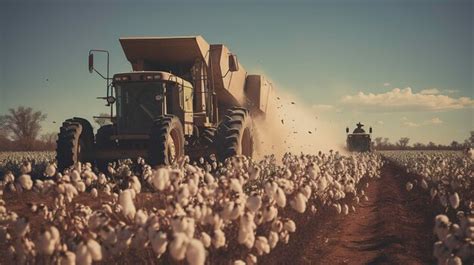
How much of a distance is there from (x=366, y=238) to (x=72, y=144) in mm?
7628

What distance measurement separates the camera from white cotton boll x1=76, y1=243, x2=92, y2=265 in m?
3.53

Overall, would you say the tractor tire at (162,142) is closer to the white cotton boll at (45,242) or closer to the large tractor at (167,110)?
the large tractor at (167,110)

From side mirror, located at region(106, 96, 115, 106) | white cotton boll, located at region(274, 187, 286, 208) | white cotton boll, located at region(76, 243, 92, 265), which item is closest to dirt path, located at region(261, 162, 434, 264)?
white cotton boll, located at region(274, 187, 286, 208)

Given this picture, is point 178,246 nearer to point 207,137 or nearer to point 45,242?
point 45,242

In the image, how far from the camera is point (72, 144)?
12.4 meters

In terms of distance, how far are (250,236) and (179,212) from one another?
68cm

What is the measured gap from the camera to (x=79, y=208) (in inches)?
203

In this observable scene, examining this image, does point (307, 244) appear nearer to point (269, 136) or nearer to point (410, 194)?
point (410, 194)

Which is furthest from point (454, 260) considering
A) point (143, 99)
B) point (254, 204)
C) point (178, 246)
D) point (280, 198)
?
point (143, 99)

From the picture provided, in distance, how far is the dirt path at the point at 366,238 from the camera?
7.41 meters

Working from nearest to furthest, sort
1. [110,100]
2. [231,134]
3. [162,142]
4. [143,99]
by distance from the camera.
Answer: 1. [162,142]
2. [231,134]
3. [143,99]
4. [110,100]

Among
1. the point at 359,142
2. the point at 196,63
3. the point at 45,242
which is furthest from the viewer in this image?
the point at 359,142

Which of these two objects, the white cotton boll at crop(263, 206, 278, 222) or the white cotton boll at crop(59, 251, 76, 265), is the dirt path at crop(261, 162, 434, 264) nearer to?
the white cotton boll at crop(263, 206, 278, 222)

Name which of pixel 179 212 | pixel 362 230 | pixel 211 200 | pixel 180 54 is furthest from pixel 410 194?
pixel 179 212
